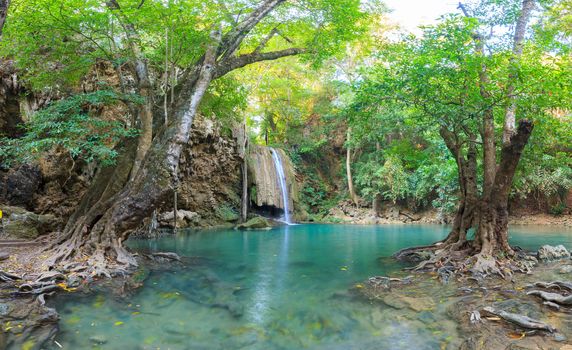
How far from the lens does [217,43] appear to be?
8.55 metres

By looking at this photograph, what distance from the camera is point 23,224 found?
8.99m

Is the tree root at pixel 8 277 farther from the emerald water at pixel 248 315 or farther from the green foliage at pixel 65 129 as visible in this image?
the green foliage at pixel 65 129

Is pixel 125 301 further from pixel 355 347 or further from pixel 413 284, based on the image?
pixel 413 284

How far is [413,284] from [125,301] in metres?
4.71

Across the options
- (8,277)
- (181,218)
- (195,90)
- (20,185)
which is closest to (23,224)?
(20,185)

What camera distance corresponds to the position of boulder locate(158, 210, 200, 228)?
55.1ft

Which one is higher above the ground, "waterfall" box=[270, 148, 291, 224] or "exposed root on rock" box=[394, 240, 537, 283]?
"waterfall" box=[270, 148, 291, 224]

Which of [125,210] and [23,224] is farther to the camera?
[23,224]

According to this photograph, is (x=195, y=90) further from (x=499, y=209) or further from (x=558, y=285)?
(x=558, y=285)

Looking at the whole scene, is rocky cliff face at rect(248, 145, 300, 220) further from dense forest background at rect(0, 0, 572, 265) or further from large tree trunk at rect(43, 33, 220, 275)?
large tree trunk at rect(43, 33, 220, 275)

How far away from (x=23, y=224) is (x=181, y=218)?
349 inches

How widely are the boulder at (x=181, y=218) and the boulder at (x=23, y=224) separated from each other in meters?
7.02

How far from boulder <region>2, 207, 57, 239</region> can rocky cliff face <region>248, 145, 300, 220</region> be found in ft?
40.5

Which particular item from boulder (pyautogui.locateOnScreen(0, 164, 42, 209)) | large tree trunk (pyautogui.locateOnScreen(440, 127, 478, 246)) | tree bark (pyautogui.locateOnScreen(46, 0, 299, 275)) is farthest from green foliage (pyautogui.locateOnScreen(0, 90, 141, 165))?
large tree trunk (pyautogui.locateOnScreen(440, 127, 478, 246))
